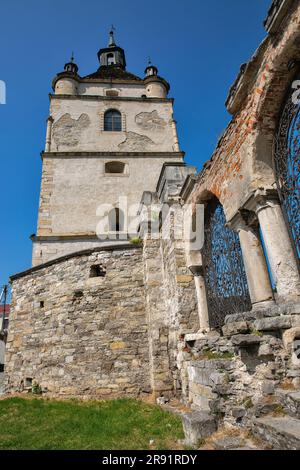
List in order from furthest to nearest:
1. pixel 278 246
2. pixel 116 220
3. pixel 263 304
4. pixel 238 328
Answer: pixel 116 220 < pixel 263 304 < pixel 278 246 < pixel 238 328

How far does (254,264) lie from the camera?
3.94m

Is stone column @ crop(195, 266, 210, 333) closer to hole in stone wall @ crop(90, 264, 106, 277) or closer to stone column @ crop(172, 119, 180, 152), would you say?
hole in stone wall @ crop(90, 264, 106, 277)

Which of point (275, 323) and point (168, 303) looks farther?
point (168, 303)

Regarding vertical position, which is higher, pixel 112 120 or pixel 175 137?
pixel 112 120

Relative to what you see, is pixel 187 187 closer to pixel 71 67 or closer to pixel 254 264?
pixel 254 264

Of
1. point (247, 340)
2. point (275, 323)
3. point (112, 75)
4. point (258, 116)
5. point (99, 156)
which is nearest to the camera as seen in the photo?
point (275, 323)

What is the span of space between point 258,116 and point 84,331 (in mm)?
6011

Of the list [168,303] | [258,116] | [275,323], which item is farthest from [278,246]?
[168,303]

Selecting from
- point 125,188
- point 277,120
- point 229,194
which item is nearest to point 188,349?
point 229,194

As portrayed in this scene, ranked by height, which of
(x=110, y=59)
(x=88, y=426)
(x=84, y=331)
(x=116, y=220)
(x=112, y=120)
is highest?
(x=110, y=59)

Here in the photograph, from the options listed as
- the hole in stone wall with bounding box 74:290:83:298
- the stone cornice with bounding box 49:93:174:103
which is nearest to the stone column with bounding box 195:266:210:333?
the hole in stone wall with bounding box 74:290:83:298

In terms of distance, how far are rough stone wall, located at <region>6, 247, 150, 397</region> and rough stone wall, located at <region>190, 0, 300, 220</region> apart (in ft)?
13.0

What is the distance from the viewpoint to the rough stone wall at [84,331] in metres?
6.84

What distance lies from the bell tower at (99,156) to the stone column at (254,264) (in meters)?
9.26
